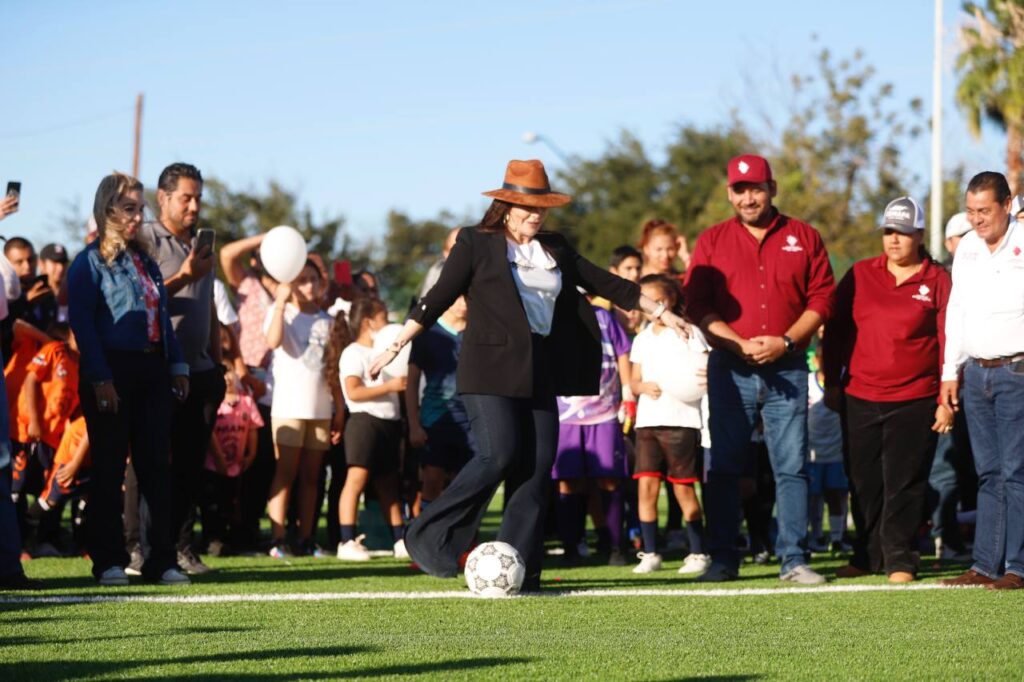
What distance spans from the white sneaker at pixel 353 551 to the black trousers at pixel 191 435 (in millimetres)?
1716

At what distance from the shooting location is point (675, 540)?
12336 mm

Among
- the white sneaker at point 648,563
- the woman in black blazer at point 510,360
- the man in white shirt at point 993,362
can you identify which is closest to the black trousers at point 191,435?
the woman in black blazer at point 510,360

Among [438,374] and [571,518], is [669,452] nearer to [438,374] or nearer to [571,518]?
[571,518]

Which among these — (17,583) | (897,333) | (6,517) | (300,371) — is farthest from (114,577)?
(897,333)

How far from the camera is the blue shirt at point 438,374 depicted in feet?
35.7

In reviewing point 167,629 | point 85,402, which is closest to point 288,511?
point 85,402

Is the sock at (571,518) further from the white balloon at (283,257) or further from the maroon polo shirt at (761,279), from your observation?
the white balloon at (283,257)

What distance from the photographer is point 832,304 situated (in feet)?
30.1

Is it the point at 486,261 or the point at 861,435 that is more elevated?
the point at 486,261

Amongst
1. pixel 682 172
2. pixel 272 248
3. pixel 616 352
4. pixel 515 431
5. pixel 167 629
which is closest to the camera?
pixel 167 629

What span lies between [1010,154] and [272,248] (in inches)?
975

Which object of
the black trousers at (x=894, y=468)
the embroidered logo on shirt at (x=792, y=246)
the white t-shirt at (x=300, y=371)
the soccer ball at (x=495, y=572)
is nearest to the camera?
the soccer ball at (x=495, y=572)

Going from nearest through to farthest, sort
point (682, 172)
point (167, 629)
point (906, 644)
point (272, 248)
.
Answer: point (906, 644), point (167, 629), point (272, 248), point (682, 172)

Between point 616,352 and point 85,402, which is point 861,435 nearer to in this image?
point 616,352
